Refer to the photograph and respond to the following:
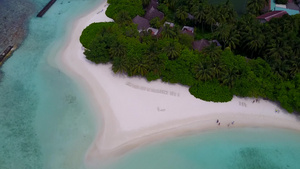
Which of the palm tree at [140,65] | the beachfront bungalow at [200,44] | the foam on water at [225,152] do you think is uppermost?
the palm tree at [140,65]

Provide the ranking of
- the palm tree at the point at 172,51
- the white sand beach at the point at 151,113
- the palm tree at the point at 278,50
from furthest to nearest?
the palm tree at the point at 172,51 < the palm tree at the point at 278,50 < the white sand beach at the point at 151,113

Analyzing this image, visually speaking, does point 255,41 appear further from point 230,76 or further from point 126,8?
point 126,8

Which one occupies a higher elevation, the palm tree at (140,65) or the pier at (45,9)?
the pier at (45,9)

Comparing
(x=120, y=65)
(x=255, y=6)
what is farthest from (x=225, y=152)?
(x=255, y=6)

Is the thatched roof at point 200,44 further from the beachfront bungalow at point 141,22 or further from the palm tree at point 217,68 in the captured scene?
the beachfront bungalow at point 141,22

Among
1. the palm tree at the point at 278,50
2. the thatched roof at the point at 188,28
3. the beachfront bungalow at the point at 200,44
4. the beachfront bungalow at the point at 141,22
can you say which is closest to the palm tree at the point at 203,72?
the beachfront bungalow at the point at 200,44

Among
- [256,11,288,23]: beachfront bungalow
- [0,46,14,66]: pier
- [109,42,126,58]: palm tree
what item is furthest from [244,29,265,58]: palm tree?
[0,46,14,66]: pier

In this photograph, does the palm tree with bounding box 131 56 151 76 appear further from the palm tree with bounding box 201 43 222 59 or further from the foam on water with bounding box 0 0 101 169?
the palm tree with bounding box 201 43 222 59

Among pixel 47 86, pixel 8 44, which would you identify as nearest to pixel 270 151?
pixel 47 86
